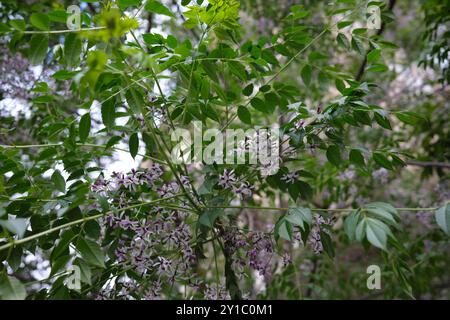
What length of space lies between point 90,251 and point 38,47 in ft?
1.58

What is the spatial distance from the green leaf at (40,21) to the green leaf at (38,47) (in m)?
0.04

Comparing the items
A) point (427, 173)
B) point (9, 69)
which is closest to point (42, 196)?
point (9, 69)

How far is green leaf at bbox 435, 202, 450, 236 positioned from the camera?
916mm

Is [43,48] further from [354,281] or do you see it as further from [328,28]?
[354,281]

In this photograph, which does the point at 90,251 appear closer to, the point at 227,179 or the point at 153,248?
the point at 153,248

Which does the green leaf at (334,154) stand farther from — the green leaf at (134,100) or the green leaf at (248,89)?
the green leaf at (134,100)

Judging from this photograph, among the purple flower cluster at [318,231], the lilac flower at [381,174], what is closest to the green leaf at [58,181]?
the purple flower cluster at [318,231]

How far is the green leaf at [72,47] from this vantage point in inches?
38.8

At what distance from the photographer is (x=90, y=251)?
98cm

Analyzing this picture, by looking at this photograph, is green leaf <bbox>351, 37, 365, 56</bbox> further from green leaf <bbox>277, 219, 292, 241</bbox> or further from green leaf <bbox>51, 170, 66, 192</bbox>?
green leaf <bbox>51, 170, 66, 192</bbox>

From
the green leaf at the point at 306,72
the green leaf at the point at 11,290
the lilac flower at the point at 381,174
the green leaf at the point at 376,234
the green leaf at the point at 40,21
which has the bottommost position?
the green leaf at the point at 11,290

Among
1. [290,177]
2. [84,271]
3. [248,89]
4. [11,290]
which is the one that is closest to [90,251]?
[84,271]

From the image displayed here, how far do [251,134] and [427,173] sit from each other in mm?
1698
